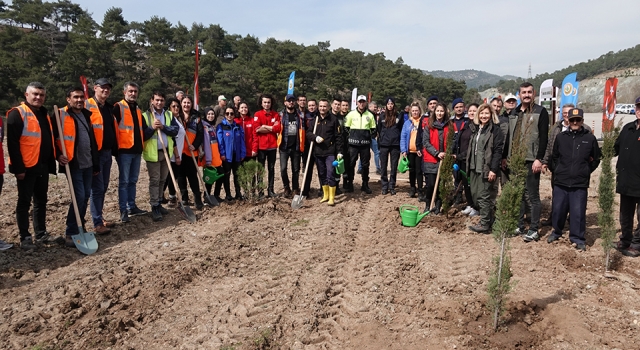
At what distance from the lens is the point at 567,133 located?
5184mm

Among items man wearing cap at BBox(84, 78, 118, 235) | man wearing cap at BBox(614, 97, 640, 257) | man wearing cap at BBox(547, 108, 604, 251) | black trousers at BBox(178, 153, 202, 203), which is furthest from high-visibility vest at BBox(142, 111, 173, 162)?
man wearing cap at BBox(614, 97, 640, 257)

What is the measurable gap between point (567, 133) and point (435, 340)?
3.72m

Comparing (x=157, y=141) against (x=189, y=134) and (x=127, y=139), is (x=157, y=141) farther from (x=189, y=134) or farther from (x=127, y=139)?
(x=189, y=134)

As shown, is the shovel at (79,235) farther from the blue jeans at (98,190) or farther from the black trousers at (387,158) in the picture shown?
the black trousers at (387,158)

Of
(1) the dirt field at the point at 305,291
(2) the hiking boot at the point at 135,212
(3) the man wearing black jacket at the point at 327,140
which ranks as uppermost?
(3) the man wearing black jacket at the point at 327,140

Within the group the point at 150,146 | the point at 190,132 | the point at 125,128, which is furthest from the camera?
the point at 190,132

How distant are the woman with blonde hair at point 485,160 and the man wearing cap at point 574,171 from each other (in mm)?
786

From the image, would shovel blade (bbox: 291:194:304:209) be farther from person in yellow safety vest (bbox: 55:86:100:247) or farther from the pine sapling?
the pine sapling

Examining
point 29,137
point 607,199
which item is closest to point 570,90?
point 607,199

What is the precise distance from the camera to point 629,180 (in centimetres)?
483

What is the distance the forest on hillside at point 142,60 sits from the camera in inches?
1288

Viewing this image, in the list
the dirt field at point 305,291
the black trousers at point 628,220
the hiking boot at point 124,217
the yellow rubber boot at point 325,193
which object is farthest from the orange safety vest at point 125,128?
the black trousers at point 628,220

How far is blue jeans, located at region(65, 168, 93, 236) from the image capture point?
528 centimetres

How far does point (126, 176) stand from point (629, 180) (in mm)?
7406
